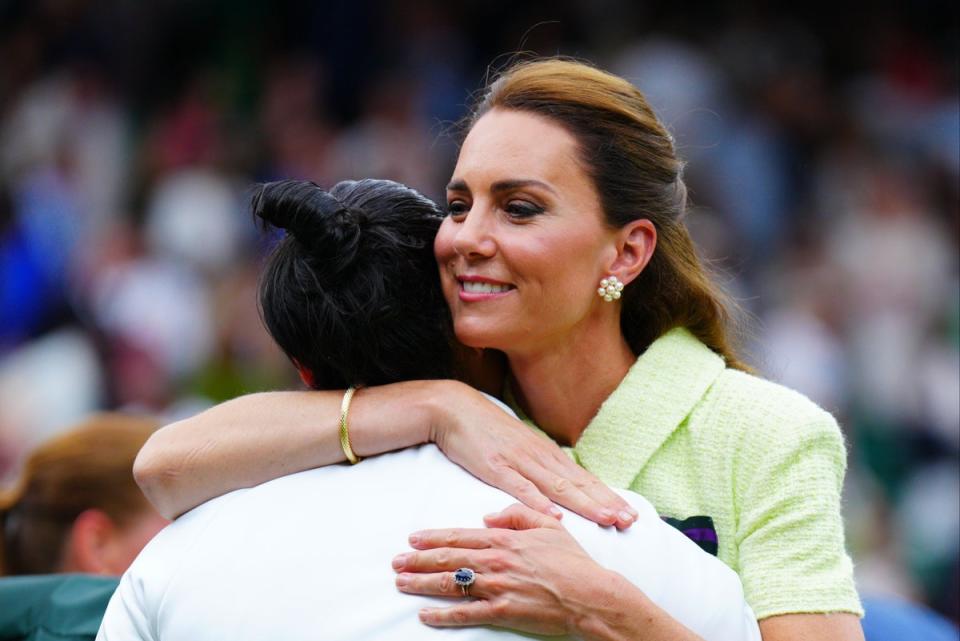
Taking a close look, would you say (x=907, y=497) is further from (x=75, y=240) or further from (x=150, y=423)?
(x=75, y=240)

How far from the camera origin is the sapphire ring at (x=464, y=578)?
198 centimetres

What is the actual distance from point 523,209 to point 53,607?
106cm

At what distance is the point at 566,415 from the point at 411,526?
→ 2.26ft

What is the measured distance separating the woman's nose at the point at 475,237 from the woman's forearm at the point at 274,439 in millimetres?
235

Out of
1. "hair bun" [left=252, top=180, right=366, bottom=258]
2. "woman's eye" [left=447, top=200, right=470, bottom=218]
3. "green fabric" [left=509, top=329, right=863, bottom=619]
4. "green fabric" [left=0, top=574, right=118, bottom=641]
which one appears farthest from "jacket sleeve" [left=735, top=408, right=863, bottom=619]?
"green fabric" [left=0, top=574, right=118, bottom=641]

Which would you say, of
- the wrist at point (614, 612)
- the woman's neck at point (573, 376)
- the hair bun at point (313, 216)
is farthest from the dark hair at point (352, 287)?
the wrist at point (614, 612)

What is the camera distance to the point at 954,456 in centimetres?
577

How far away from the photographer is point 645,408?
2533 mm

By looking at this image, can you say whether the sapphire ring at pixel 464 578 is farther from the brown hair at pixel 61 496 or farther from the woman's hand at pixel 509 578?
the brown hair at pixel 61 496

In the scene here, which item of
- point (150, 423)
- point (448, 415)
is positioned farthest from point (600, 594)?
point (150, 423)

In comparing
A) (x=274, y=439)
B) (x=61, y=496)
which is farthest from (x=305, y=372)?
(x=61, y=496)

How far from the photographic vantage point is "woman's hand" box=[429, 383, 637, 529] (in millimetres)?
2105

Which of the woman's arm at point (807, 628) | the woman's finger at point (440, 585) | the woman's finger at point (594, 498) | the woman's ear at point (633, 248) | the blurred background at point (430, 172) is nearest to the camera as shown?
the woman's finger at point (440, 585)

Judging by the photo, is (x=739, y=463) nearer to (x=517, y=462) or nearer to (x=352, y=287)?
(x=517, y=462)
